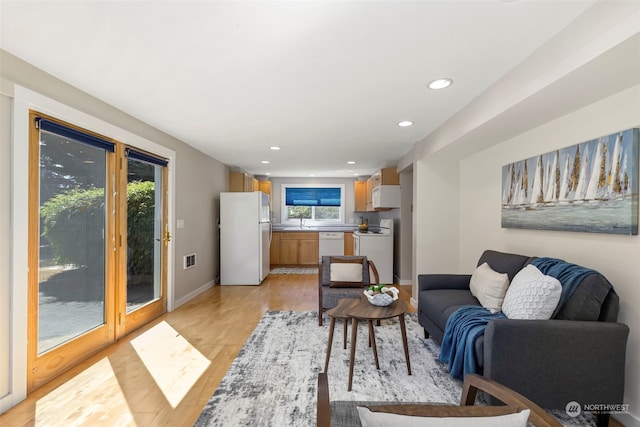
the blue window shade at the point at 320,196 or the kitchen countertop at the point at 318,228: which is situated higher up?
the blue window shade at the point at 320,196

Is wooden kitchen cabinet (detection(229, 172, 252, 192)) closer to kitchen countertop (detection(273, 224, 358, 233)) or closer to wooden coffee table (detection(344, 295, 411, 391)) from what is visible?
kitchen countertop (detection(273, 224, 358, 233))

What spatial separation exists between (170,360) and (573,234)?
3.35 metres

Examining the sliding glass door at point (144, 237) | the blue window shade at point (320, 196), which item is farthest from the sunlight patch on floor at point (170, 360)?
the blue window shade at point (320, 196)

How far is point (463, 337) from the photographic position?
2047mm

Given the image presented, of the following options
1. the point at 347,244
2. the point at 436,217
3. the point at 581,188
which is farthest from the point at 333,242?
the point at 581,188

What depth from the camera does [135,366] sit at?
248 centimetres

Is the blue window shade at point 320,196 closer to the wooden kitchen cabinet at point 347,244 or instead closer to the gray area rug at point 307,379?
the wooden kitchen cabinet at point 347,244

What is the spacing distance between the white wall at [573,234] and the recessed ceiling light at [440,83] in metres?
0.94

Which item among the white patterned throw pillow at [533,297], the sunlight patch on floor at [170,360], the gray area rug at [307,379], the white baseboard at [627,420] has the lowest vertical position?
the sunlight patch on floor at [170,360]

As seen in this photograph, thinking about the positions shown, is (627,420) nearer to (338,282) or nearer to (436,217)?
(338,282)

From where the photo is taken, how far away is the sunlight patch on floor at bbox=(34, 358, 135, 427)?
183 centimetres

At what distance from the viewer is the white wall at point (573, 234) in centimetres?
181

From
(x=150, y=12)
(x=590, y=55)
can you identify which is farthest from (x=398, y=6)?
(x=150, y=12)

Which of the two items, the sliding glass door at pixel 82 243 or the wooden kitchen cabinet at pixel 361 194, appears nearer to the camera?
the sliding glass door at pixel 82 243
